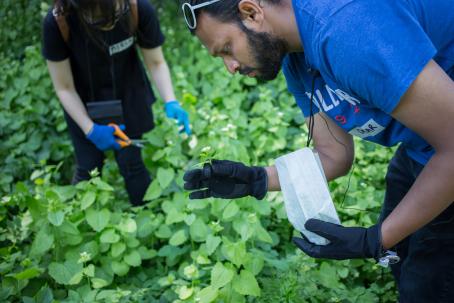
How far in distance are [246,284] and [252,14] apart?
3.51ft

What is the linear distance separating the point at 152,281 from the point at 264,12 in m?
1.56

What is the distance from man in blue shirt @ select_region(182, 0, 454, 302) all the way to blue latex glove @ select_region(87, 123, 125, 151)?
1.17m

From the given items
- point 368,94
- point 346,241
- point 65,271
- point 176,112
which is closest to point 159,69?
point 176,112

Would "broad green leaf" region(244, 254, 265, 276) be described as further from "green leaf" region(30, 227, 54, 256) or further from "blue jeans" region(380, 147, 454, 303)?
"green leaf" region(30, 227, 54, 256)

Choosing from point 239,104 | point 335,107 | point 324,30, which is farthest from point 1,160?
point 324,30

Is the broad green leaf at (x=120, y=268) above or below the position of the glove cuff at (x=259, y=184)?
below

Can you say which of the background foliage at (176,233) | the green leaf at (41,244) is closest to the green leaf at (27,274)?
the background foliage at (176,233)

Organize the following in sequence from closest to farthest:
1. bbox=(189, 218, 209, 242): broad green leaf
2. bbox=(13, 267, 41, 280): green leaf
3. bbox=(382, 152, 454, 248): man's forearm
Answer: bbox=(382, 152, 454, 248): man's forearm < bbox=(13, 267, 41, 280): green leaf < bbox=(189, 218, 209, 242): broad green leaf

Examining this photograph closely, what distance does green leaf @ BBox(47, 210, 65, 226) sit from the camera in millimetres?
2357

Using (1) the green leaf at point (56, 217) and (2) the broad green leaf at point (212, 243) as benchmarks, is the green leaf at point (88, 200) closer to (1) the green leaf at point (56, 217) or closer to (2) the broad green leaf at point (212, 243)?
(1) the green leaf at point (56, 217)

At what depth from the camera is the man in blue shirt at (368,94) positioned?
119 cm

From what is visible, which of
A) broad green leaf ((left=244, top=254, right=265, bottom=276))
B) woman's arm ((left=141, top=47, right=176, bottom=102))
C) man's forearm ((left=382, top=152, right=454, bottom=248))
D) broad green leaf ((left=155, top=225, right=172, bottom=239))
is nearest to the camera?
man's forearm ((left=382, top=152, right=454, bottom=248))

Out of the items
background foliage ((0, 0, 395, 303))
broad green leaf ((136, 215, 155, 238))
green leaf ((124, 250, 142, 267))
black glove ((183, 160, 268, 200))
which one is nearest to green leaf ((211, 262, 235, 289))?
background foliage ((0, 0, 395, 303))

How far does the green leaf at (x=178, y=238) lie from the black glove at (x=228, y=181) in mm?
601
